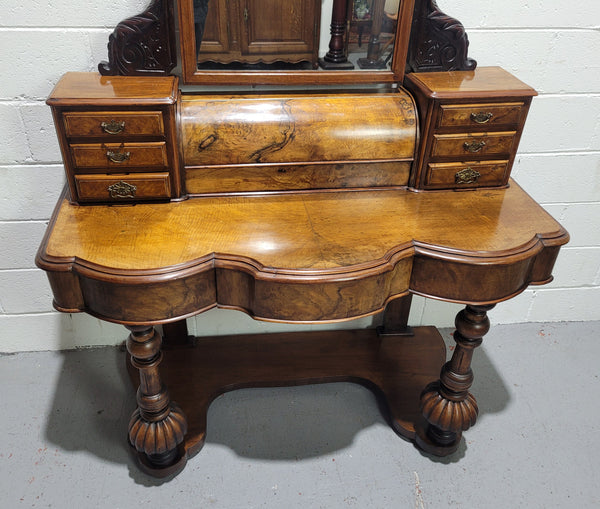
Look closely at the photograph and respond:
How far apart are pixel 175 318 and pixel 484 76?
1137 mm

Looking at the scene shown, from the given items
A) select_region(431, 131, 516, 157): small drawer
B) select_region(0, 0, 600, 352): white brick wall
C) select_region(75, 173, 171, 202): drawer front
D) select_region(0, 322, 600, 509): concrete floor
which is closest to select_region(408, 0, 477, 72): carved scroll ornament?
select_region(0, 0, 600, 352): white brick wall

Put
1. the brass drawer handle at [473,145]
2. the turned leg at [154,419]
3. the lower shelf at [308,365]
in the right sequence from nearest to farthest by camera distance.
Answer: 1. the turned leg at [154,419]
2. the brass drawer handle at [473,145]
3. the lower shelf at [308,365]

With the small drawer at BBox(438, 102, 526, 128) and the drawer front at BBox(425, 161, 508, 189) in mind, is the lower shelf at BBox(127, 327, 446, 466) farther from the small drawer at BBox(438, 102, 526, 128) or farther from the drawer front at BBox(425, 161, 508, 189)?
the small drawer at BBox(438, 102, 526, 128)

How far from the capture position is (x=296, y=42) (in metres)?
1.58

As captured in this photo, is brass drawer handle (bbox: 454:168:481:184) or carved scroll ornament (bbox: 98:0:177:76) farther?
brass drawer handle (bbox: 454:168:481:184)

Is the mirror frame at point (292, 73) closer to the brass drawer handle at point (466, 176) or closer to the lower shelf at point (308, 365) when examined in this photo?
the brass drawer handle at point (466, 176)

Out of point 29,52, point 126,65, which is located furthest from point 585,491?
point 29,52

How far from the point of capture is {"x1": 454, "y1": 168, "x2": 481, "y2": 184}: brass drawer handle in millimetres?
1631

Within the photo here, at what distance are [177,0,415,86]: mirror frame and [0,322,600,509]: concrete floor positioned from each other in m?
1.15

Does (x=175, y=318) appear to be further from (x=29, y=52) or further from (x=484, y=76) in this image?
(x=484, y=76)

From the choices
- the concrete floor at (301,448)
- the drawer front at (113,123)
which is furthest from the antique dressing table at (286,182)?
the concrete floor at (301,448)

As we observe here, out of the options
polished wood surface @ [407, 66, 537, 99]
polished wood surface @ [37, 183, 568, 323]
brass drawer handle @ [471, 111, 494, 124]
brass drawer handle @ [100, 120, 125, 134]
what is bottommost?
polished wood surface @ [37, 183, 568, 323]

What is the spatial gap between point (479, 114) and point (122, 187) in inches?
39.6

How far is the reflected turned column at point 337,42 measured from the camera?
5.10ft
